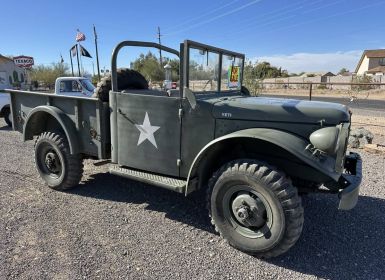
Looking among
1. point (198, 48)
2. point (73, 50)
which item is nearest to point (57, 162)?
point (198, 48)

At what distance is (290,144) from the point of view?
290 cm

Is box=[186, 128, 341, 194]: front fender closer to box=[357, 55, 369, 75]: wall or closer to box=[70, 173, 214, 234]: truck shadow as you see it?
box=[70, 173, 214, 234]: truck shadow

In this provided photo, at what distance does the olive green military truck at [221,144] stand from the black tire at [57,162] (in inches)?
0.7

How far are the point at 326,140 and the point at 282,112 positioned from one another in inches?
A: 19.6

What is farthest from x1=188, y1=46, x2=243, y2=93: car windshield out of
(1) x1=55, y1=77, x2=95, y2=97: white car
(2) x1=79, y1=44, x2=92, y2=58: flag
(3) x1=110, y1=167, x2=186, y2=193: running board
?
(2) x1=79, y1=44, x2=92, y2=58: flag

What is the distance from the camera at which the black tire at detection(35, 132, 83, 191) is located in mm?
4598

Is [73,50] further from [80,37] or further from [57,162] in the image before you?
[57,162]

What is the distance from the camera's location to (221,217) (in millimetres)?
3336

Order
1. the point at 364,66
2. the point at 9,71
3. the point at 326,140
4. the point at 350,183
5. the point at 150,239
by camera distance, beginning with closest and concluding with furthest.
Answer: the point at 326,140, the point at 350,183, the point at 150,239, the point at 9,71, the point at 364,66

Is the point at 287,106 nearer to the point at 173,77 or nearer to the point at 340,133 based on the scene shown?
the point at 340,133

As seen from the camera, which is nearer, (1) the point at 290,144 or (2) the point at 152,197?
(1) the point at 290,144

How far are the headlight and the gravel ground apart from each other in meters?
1.06

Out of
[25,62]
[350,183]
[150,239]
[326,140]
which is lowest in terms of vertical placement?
[150,239]

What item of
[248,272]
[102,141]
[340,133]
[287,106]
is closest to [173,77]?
[102,141]
